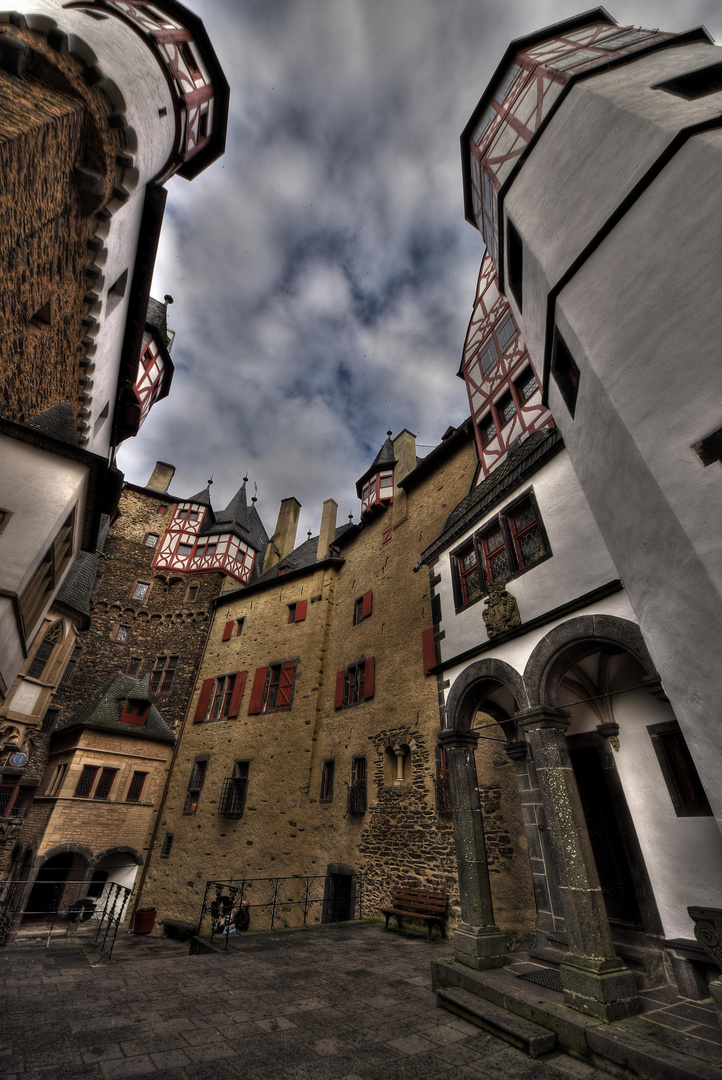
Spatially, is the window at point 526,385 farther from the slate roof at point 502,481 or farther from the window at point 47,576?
the window at point 47,576

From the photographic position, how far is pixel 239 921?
10.5m

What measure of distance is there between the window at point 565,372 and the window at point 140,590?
69.0ft

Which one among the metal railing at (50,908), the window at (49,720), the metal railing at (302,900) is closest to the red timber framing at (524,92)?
the metal railing at (302,900)

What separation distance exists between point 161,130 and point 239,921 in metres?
17.3

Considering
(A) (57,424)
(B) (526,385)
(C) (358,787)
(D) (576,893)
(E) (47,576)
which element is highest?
(B) (526,385)

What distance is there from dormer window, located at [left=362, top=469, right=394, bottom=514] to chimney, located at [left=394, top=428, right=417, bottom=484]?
34 cm

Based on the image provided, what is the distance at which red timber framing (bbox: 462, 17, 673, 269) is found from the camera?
6891 mm

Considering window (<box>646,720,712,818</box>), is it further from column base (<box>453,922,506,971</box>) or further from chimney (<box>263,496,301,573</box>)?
chimney (<box>263,496,301,573</box>)

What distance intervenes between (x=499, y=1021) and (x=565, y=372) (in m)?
7.15

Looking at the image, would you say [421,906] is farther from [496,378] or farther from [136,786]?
[136,786]

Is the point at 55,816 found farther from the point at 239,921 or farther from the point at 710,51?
the point at 710,51

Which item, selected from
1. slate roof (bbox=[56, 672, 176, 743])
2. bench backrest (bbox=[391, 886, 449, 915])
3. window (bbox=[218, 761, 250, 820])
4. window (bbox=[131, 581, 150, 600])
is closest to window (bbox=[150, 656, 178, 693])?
slate roof (bbox=[56, 672, 176, 743])

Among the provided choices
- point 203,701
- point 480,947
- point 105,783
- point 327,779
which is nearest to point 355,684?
point 327,779

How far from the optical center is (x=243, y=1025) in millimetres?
4230
